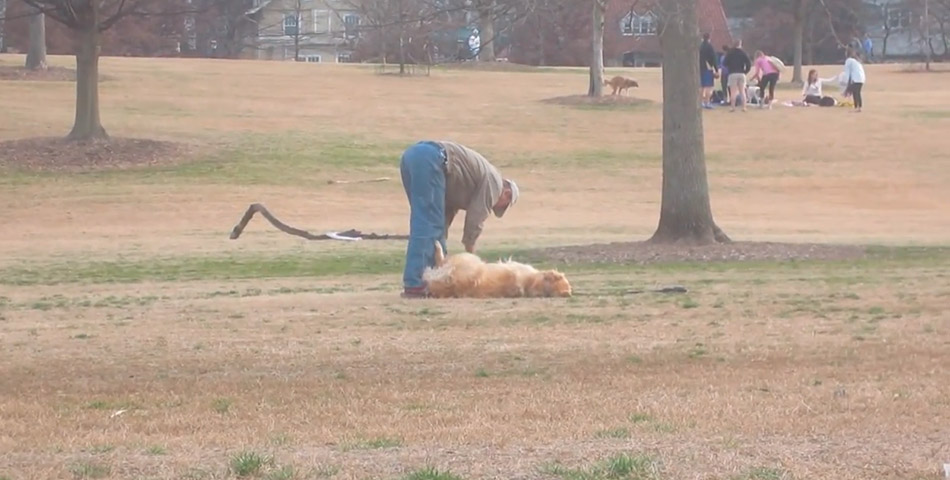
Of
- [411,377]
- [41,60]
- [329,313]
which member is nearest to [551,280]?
[329,313]

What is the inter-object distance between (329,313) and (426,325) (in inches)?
48.1

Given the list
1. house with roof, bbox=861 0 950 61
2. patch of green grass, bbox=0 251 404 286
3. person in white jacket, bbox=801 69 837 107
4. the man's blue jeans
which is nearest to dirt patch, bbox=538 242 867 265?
patch of green grass, bbox=0 251 404 286

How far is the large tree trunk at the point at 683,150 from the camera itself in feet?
58.9

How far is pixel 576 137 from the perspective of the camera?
36188mm

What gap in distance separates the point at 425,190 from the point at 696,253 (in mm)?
7046

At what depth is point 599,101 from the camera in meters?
42.2

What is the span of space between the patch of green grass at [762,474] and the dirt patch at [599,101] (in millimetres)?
Result: 36364

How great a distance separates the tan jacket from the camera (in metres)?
11.8

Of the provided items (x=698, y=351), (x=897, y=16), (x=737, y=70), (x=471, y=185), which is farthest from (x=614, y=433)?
(x=897, y=16)

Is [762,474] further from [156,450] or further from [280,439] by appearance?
[156,450]

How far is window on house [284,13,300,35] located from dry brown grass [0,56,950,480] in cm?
4714

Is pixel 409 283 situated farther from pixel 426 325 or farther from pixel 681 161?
pixel 681 161

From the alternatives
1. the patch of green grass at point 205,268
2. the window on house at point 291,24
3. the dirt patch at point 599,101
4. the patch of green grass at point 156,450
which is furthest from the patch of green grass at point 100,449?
the window on house at point 291,24

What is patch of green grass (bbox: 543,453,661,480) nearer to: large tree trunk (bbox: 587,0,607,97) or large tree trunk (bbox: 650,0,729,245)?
large tree trunk (bbox: 650,0,729,245)
